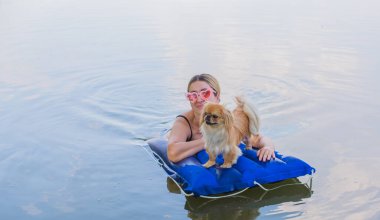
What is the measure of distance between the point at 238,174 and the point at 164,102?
10.2ft

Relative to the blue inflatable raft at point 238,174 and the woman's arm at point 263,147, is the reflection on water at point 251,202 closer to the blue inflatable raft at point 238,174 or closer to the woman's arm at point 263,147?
the blue inflatable raft at point 238,174

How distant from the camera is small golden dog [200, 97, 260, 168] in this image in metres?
3.93

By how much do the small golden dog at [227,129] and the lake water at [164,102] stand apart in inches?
16.2

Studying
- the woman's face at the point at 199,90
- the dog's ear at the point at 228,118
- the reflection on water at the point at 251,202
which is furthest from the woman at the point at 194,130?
the dog's ear at the point at 228,118

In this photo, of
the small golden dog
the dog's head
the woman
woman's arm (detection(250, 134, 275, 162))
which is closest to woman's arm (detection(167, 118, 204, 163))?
the woman

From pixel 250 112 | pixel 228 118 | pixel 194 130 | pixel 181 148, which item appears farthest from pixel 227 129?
pixel 194 130

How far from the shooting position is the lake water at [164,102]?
172 inches

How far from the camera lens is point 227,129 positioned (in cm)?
400

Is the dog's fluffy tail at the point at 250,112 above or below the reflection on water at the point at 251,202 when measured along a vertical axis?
above

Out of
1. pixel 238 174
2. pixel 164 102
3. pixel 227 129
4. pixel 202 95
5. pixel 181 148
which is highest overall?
pixel 202 95

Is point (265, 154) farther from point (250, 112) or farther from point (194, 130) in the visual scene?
point (194, 130)

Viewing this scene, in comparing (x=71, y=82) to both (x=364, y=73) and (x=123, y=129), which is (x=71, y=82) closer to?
(x=123, y=129)

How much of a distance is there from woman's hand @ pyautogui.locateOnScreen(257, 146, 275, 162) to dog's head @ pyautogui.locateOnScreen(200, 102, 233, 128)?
585 millimetres

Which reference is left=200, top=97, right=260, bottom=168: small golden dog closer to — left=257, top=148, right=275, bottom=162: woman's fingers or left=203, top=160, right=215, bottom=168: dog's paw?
left=203, top=160, right=215, bottom=168: dog's paw
